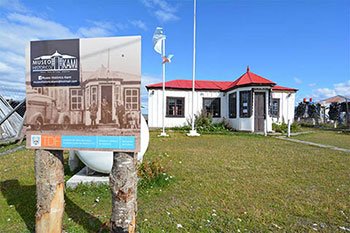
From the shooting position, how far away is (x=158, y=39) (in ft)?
44.3

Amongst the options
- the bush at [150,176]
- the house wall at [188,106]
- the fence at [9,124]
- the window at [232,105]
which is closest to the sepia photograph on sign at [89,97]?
the bush at [150,176]

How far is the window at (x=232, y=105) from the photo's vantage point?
17438 millimetres

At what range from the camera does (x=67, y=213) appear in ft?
11.4

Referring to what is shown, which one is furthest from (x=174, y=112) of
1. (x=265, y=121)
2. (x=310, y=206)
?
(x=310, y=206)

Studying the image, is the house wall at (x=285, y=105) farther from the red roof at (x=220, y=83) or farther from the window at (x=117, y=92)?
the window at (x=117, y=92)

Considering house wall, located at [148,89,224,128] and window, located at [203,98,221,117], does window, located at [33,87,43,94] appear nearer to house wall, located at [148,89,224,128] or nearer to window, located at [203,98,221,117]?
house wall, located at [148,89,224,128]

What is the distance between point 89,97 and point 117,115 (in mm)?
386

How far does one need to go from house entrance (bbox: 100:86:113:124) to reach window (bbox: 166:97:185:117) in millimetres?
16388

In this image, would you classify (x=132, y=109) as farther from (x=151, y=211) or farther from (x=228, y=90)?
(x=228, y=90)

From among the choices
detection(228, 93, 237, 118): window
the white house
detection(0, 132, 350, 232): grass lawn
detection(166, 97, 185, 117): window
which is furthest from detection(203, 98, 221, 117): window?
detection(0, 132, 350, 232): grass lawn

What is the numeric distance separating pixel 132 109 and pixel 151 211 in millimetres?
1796

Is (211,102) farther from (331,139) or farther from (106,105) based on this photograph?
(106,105)

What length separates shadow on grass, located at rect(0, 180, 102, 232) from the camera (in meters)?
3.16

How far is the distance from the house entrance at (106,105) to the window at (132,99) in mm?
185
